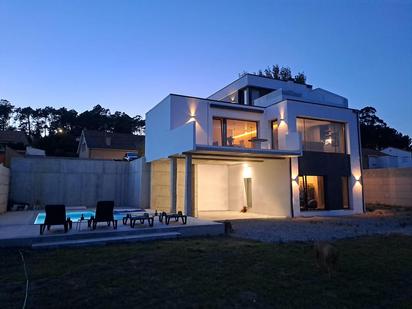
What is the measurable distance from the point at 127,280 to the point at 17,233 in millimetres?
5417

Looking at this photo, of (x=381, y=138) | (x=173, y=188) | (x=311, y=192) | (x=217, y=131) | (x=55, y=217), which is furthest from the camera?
(x=381, y=138)

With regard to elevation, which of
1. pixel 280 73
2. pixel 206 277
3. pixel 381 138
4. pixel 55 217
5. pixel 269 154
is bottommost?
pixel 206 277

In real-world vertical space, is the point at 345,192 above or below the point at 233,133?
below

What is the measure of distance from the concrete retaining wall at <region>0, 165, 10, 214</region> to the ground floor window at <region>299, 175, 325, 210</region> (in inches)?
605

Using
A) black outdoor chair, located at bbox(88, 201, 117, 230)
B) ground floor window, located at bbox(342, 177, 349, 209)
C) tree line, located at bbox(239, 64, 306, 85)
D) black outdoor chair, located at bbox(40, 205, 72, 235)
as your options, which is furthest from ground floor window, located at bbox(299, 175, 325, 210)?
tree line, located at bbox(239, 64, 306, 85)

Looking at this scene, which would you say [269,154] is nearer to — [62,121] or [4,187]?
[4,187]

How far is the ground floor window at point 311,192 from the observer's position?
16797mm

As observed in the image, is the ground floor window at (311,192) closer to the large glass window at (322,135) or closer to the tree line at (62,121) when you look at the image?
the large glass window at (322,135)

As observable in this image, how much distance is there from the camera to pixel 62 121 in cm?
5244

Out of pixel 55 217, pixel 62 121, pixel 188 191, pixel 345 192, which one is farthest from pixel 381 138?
pixel 55 217

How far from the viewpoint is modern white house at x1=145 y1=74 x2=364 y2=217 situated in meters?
16.2

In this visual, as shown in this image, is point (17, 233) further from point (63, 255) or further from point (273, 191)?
point (273, 191)

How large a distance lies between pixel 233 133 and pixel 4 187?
12627 mm

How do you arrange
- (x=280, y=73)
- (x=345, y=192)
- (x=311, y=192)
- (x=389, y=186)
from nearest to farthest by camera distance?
(x=311, y=192)
(x=345, y=192)
(x=389, y=186)
(x=280, y=73)
